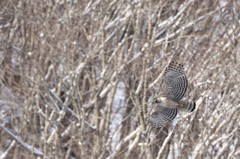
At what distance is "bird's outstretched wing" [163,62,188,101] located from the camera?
5.35 meters

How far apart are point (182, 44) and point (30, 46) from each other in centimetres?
191

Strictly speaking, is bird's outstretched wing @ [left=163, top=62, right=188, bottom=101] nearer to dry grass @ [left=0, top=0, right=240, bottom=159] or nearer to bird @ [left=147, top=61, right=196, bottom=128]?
bird @ [left=147, top=61, right=196, bottom=128]

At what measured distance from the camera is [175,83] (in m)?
5.41

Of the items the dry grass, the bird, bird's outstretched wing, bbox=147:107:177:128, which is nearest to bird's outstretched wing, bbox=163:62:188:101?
the bird

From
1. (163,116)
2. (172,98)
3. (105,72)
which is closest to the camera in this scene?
(172,98)

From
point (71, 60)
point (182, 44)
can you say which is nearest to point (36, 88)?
point (71, 60)

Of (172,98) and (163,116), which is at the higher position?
(172,98)

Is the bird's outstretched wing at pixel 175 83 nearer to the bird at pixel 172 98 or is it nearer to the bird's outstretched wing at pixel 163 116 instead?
the bird at pixel 172 98

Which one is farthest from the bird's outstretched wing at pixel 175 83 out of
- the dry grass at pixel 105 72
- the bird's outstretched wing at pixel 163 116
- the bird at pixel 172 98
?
the dry grass at pixel 105 72

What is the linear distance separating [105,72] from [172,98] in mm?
3836

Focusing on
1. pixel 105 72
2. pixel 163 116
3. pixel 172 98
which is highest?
pixel 172 98

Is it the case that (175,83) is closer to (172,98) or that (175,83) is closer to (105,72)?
(172,98)

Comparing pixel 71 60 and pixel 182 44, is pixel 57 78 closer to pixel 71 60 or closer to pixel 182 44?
pixel 71 60

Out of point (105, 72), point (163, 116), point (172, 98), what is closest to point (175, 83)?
point (172, 98)
